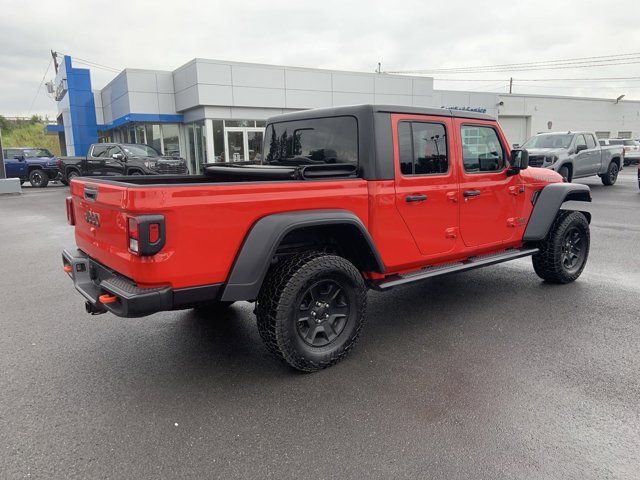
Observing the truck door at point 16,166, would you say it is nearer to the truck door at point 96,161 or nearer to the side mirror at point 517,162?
the truck door at point 96,161

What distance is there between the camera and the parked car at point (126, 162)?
17453 millimetres

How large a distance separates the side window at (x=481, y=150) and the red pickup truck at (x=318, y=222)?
2 centimetres

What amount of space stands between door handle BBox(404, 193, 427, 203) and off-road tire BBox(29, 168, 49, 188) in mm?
22243

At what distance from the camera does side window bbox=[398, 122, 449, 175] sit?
3.97m

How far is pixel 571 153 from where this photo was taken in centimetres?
1459

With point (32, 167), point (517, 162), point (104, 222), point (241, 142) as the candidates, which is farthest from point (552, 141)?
point (32, 167)

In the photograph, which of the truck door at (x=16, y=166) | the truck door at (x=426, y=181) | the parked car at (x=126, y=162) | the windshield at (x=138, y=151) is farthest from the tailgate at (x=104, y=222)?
the truck door at (x=16, y=166)

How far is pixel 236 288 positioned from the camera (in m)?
3.08

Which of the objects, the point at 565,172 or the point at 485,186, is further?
the point at 565,172

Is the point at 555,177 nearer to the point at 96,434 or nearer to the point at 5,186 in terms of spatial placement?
the point at 96,434

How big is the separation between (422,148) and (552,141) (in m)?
13.0

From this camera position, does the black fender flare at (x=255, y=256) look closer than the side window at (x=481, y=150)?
Yes

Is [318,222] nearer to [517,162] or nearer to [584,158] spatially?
[517,162]

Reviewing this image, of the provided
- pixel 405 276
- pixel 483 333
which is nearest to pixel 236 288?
pixel 405 276
